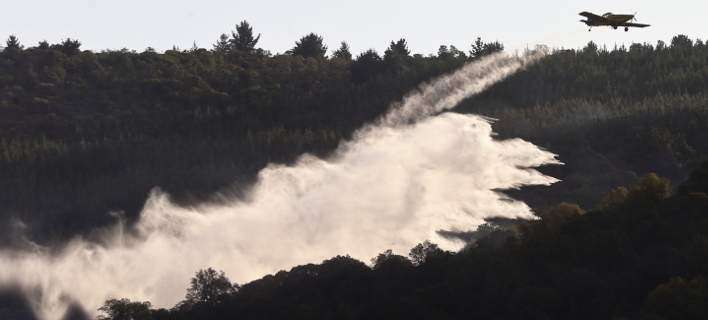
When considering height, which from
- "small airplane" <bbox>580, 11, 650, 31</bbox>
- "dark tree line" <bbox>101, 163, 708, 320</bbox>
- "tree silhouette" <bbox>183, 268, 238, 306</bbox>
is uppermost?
"small airplane" <bbox>580, 11, 650, 31</bbox>

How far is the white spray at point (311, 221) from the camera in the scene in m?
148

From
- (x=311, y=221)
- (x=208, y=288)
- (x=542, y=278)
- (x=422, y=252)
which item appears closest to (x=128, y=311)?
(x=208, y=288)

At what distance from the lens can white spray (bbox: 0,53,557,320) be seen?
148 meters

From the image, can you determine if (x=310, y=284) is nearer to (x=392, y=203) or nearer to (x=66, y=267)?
(x=392, y=203)

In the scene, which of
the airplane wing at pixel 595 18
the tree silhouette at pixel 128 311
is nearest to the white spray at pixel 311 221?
the tree silhouette at pixel 128 311

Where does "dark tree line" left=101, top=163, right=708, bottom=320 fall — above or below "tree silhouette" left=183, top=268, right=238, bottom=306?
above

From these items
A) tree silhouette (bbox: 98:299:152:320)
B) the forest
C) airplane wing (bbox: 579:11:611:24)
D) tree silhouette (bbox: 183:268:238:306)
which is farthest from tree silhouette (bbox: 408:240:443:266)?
airplane wing (bbox: 579:11:611:24)

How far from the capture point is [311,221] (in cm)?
15538

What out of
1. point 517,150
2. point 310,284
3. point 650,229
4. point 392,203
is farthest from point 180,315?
point 517,150

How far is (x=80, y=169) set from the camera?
18138cm

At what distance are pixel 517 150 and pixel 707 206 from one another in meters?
48.8

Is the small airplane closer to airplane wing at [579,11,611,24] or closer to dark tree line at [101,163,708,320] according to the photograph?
airplane wing at [579,11,611,24]

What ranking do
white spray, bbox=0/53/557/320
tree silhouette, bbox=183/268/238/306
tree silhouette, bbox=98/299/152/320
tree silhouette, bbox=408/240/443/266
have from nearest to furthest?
1. tree silhouette, bbox=98/299/152/320
2. tree silhouette, bbox=408/240/443/266
3. tree silhouette, bbox=183/268/238/306
4. white spray, bbox=0/53/557/320

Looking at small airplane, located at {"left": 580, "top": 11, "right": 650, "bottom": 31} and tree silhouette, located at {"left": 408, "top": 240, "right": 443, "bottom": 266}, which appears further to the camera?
tree silhouette, located at {"left": 408, "top": 240, "right": 443, "bottom": 266}
